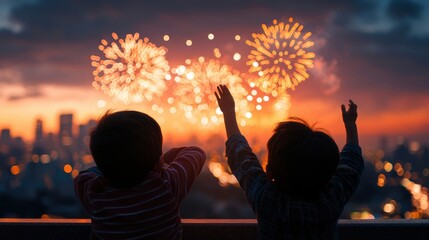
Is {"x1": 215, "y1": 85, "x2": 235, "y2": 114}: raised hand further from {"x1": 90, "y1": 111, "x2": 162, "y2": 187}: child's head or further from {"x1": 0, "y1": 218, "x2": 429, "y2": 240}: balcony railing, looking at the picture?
{"x1": 0, "y1": 218, "x2": 429, "y2": 240}: balcony railing

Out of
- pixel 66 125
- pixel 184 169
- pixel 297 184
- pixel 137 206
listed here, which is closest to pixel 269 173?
pixel 297 184

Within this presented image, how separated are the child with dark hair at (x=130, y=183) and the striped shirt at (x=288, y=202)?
12.9 inches

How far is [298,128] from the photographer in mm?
2648

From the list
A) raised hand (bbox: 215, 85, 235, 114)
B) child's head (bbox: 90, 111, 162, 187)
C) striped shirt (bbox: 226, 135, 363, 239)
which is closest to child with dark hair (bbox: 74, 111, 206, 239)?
child's head (bbox: 90, 111, 162, 187)

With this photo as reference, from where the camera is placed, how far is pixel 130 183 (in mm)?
2672

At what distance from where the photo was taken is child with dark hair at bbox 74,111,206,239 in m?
2.60

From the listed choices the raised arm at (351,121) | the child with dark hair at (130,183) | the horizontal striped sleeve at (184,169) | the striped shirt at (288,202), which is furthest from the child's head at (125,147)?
the raised arm at (351,121)

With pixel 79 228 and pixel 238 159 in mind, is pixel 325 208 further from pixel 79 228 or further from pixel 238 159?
pixel 79 228

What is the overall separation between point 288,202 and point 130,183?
2.41 ft

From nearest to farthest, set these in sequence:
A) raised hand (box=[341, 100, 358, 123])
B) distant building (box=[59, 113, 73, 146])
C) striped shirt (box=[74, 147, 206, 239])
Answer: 1. striped shirt (box=[74, 147, 206, 239])
2. raised hand (box=[341, 100, 358, 123])
3. distant building (box=[59, 113, 73, 146])

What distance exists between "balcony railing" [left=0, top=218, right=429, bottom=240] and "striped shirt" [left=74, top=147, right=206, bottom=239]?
95 centimetres

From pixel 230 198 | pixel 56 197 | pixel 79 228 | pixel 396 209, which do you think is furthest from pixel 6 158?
pixel 79 228

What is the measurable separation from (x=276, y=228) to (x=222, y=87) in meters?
0.81

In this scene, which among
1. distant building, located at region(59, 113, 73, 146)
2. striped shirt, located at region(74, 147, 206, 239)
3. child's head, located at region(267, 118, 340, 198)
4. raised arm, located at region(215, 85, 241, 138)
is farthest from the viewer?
distant building, located at region(59, 113, 73, 146)
